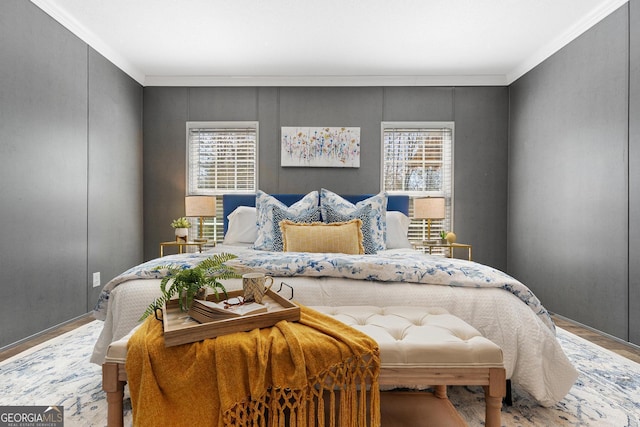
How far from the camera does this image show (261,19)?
10.0ft

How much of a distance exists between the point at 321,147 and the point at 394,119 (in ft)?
3.15

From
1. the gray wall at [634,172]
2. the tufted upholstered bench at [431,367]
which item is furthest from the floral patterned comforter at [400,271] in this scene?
the gray wall at [634,172]

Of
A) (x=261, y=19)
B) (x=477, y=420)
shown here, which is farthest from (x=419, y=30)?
(x=477, y=420)

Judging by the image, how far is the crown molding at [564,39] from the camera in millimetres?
2807

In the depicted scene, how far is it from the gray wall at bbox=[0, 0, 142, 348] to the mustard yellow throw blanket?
205cm

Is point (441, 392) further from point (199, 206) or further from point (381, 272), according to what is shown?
point (199, 206)

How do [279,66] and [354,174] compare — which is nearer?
[279,66]

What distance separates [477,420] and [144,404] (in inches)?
57.2

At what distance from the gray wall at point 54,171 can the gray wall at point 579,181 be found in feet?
14.6

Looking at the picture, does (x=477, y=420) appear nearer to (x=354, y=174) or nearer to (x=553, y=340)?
(x=553, y=340)

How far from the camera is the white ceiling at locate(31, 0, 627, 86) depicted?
113 inches

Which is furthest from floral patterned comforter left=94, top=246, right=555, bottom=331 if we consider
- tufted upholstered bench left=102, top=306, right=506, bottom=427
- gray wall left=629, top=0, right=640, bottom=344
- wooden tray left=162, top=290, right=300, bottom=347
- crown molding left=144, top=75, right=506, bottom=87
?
crown molding left=144, top=75, right=506, bottom=87

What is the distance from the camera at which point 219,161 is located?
4410mm

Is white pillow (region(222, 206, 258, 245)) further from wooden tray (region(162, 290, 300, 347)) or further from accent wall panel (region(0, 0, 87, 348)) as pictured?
wooden tray (region(162, 290, 300, 347))
